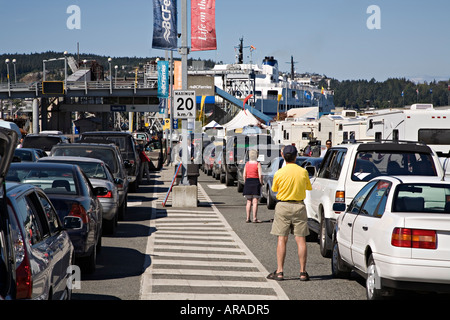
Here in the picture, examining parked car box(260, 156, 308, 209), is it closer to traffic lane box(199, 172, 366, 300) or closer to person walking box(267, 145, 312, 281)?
traffic lane box(199, 172, 366, 300)

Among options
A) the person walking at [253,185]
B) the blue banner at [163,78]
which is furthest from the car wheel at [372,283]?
the blue banner at [163,78]

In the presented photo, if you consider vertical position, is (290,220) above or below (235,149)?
above

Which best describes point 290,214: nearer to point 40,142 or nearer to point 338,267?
point 338,267

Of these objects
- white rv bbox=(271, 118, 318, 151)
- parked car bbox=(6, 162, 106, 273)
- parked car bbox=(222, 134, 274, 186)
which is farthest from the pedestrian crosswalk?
white rv bbox=(271, 118, 318, 151)

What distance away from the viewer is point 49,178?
1186 cm

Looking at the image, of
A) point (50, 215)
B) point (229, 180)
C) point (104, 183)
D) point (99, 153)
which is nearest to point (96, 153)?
point (99, 153)

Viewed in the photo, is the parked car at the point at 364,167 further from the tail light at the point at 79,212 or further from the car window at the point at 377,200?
the tail light at the point at 79,212

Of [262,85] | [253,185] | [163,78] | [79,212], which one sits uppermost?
[262,85]

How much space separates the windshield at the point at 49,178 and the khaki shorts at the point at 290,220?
3110mm

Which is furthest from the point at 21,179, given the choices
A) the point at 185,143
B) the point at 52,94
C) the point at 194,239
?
the point at 52,94

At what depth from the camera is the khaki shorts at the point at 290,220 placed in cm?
1001

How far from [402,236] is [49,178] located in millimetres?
6344
